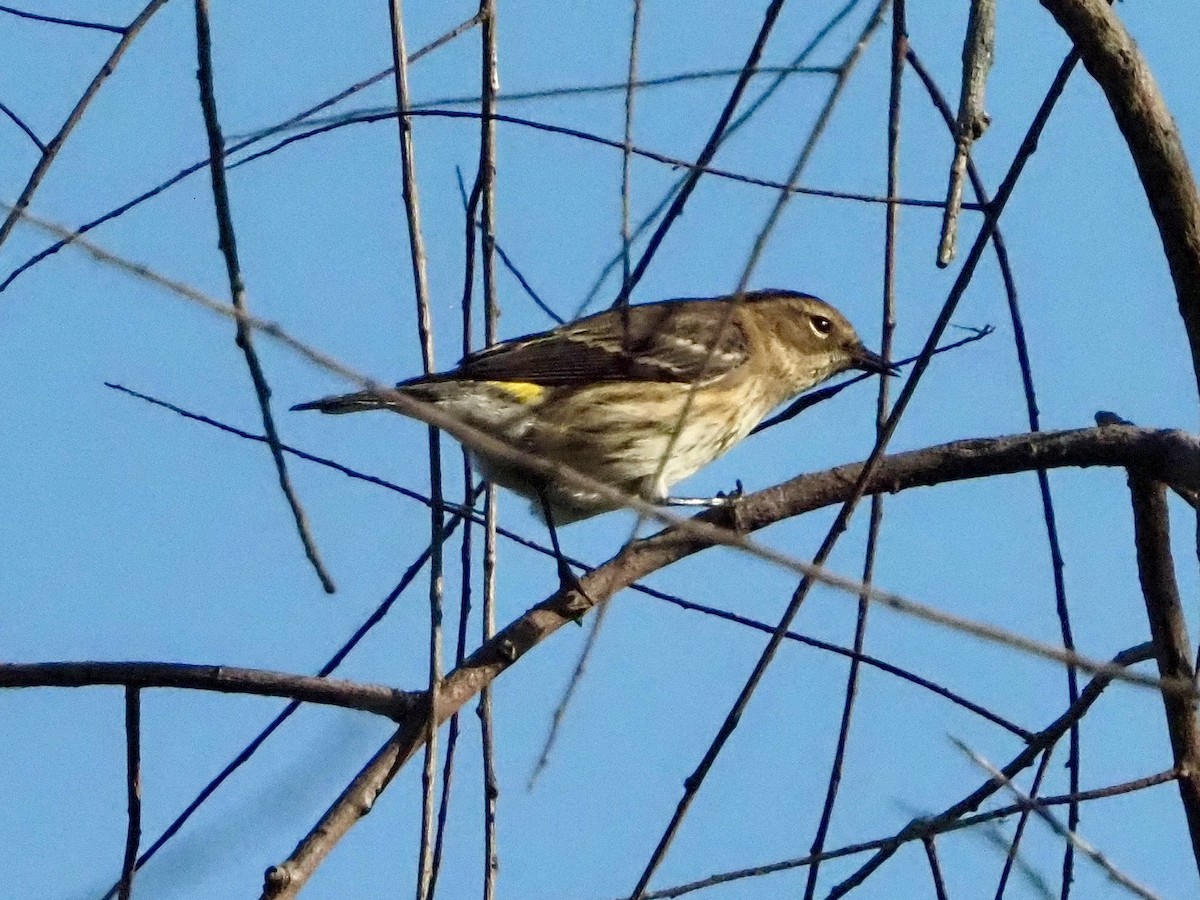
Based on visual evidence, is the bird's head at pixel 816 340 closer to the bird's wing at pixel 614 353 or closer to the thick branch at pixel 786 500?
the bird's wing at pixel 614 353

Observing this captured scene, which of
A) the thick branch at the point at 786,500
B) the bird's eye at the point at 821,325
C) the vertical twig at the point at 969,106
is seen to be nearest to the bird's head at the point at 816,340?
the bird's eye at the point at 821,325

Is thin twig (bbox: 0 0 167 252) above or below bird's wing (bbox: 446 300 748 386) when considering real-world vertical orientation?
below

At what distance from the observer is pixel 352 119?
4.54 metres

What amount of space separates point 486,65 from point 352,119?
2.11 feet

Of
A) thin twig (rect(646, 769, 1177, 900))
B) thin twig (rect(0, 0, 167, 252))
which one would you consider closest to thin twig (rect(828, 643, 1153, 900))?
thin twig (rect(646, 769, 1177, 900))

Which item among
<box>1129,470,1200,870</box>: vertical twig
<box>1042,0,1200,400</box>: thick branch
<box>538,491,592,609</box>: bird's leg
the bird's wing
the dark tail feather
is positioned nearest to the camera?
<box>1042,0,1200,400</box>: thick branch

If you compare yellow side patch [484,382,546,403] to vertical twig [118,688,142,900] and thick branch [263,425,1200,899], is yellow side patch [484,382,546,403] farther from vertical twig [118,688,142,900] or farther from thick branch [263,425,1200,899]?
vertical twig [118,688,142,900]

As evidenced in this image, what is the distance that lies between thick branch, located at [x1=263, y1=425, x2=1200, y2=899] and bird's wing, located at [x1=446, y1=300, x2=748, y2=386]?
2.38 metres

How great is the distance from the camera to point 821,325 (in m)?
9.36

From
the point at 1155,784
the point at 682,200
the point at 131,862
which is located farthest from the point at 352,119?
the point at 1155,784

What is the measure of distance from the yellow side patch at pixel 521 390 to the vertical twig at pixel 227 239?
3.34 metres

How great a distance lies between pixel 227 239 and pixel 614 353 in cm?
408

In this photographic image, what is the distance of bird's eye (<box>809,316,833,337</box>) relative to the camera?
9.33m

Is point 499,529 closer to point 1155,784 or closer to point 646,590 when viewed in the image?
point 646,590
